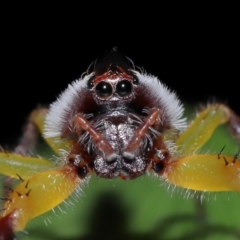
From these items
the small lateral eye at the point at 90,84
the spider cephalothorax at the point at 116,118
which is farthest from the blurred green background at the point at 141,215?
the small lateral eye at the point at 90,84

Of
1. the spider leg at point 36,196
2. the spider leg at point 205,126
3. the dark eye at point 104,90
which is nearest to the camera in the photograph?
the spider leg at point 36,196

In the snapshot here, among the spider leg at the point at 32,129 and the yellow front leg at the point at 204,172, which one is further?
the spider leg at the point at 32,129

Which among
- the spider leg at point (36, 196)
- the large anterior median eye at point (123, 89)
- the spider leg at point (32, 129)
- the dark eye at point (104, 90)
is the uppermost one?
the large anterior median eye at point (123, 89)

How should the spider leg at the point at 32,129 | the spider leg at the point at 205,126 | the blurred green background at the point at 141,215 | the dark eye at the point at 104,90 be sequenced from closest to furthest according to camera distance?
the dark eye at the point at 104,90, the blurred green background at the point at 141,215, the spider leg at the point at 205,126, the spider leg at the point at 32,129

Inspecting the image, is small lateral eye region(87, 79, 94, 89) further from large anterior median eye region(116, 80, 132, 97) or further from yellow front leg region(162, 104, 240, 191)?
→ yellow front leg region(162, 104, 240, 191)

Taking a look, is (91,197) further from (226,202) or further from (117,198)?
(226,202)

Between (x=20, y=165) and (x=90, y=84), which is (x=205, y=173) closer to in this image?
(x=90, y=84)

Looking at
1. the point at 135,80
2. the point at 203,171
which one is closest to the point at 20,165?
the point at 135,80

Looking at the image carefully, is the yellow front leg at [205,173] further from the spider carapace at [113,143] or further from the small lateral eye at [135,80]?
the small lateral eye at [135,80]
